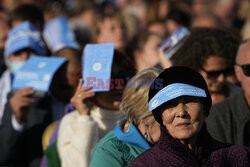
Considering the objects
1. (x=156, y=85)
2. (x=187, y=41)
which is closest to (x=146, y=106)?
(x=156, y=85)

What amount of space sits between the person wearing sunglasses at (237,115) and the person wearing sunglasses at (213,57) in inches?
10.0

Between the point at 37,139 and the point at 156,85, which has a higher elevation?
the point at 156,85

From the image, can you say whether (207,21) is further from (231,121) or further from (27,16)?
(231,121)

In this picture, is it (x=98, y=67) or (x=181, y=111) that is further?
(x=98, y=67)

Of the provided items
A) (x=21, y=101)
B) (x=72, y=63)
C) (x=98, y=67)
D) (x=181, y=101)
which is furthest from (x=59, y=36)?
(x=181, y=101)

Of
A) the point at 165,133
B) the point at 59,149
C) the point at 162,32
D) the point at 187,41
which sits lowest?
the point at 162,32

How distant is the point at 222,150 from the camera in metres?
2.52

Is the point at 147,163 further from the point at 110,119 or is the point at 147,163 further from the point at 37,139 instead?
the point at 37,139

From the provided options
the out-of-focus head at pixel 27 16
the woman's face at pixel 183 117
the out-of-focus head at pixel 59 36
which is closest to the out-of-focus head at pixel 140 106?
the woman's face at pixel 183 117

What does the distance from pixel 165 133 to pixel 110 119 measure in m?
1.10

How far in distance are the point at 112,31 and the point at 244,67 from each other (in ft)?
9.18

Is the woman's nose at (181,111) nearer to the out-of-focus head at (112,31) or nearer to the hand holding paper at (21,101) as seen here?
the hand holding paper at (21,101)

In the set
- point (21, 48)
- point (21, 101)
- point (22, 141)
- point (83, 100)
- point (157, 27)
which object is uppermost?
point (83, 100)

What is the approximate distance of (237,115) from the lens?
3555mm
